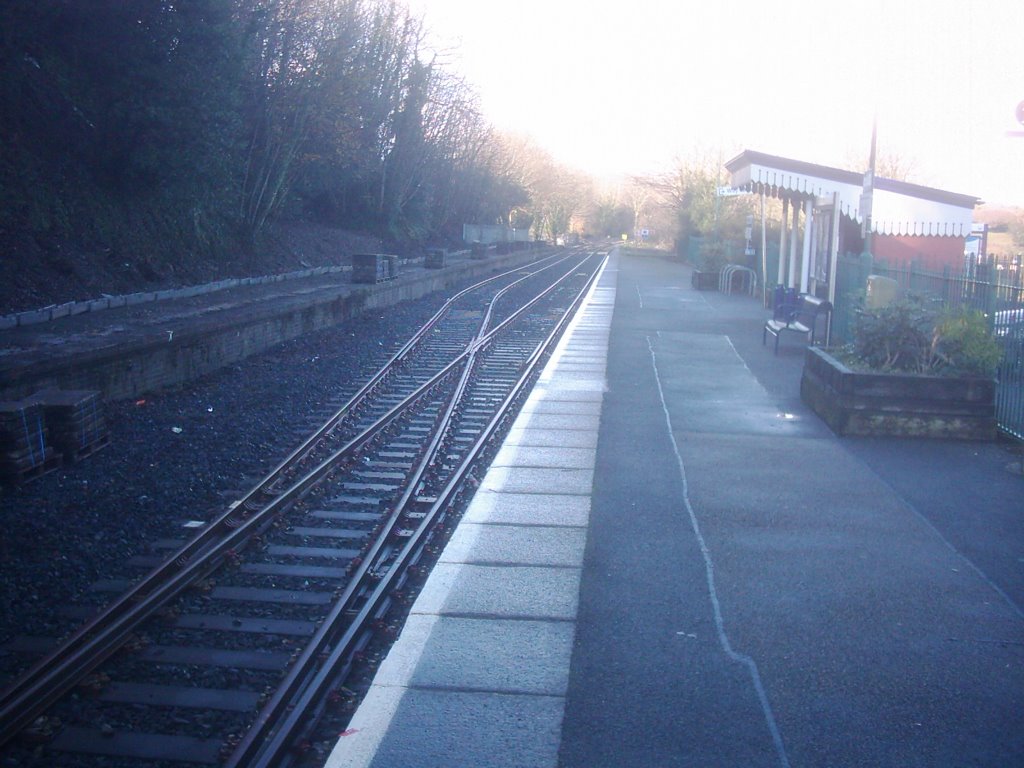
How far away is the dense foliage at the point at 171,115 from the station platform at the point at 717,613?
13.5m

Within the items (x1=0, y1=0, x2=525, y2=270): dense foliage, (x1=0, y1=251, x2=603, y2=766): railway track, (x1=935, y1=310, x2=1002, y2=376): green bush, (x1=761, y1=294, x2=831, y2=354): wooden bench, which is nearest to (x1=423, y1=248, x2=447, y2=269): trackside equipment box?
(x1=0, y1=0, x2=525, y2=270): dense foliage

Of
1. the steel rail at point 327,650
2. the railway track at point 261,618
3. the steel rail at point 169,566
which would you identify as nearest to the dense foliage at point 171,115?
the steel rail at point 169,566

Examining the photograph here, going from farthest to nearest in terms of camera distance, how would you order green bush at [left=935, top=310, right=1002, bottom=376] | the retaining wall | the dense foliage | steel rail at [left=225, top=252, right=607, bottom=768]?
the dense foliage, the retaining wall, green bush at [left=935, top=310, right=1002, bottom=376], steel rail at [left=225, top=252, right=607, bottom=768]

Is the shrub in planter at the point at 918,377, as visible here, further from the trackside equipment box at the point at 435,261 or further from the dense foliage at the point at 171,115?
the trackside equipment box at the point at 435,261

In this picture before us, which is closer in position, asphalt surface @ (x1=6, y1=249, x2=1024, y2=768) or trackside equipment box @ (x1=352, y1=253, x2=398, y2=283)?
asphalt surface @ (x1=6, y1=249, x2=1024, y2=768)


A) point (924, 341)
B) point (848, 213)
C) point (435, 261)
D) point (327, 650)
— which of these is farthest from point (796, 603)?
point (435, 261)

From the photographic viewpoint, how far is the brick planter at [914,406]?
1007 centimetres

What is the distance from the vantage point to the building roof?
64.8 feet

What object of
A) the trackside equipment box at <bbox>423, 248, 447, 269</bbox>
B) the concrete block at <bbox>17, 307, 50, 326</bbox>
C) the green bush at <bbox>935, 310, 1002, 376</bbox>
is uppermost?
the trackside equipment box at <bbox>423, 248, 447, 269</bbox>

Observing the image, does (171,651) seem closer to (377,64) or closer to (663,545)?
(663,545)

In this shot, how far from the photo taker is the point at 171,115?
21.1 m

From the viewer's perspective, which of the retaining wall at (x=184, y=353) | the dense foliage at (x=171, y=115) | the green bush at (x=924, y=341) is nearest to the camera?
the green bush at (x=924, y=341)

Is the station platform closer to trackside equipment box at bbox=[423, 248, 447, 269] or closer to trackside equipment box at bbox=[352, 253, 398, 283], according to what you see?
trackside equipment box at bbox=[352, 253, 398, 283]

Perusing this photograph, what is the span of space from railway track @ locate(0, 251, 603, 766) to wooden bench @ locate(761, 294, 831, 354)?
741cm
